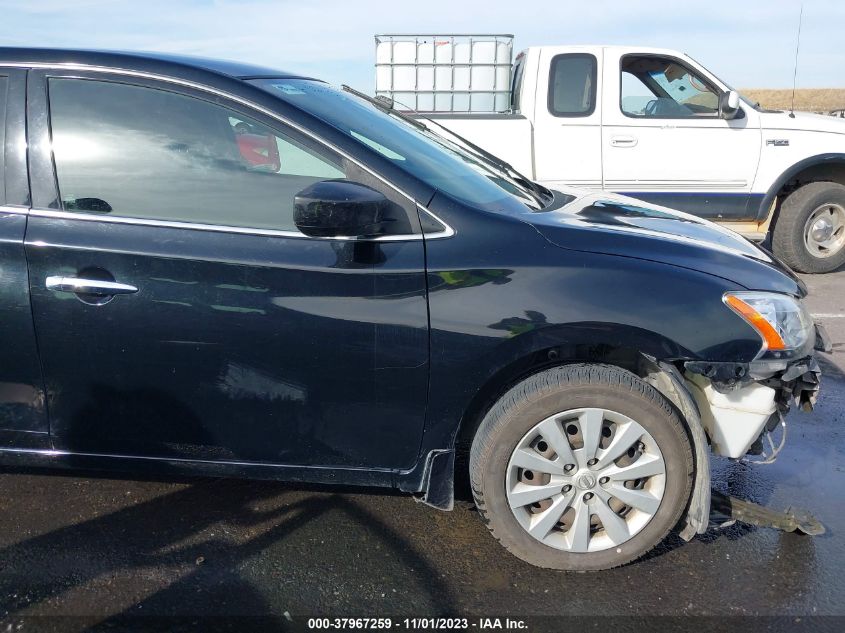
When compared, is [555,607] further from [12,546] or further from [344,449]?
[12,546]

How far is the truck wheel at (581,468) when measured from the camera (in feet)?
8.86

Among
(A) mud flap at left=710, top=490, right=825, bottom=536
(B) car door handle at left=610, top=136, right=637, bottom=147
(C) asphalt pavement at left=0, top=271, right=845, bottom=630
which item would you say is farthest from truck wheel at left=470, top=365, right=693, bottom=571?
(B) car door handle at left=610, top=136, right=637, bottom=147

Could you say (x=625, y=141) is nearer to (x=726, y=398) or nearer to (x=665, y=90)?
(x=665, y=90)

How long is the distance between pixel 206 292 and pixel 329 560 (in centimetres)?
113

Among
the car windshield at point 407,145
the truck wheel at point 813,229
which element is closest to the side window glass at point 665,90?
the truck wheel at point 813,229

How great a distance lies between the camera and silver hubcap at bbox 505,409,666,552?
8.95 feet

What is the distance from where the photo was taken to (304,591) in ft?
9.04

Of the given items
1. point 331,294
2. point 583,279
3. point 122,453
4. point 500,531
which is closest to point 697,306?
point 583,279

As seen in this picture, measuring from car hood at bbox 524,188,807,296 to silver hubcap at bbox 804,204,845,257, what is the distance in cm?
522

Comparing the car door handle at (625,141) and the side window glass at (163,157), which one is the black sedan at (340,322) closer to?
the side window glass at (163,157)

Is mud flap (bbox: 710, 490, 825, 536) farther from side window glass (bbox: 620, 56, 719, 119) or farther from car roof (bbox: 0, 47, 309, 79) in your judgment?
side window glass (bbox: 620, 56, 719, 119)

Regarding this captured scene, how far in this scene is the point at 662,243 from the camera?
278 centimetres

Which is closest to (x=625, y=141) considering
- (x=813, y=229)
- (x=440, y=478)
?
(x=813, y=229)

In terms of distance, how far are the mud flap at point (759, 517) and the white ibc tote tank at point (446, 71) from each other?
6.04m
